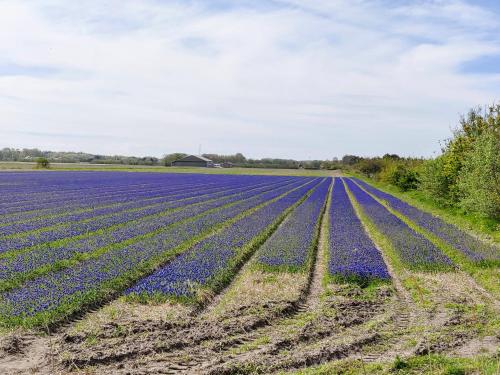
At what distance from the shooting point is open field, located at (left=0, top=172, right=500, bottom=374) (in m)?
7.73

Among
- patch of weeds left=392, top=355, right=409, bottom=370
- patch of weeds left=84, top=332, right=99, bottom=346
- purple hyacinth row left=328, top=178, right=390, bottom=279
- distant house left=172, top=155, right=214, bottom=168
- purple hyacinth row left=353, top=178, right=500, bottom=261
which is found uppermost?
distant house left=172, top=155, right=214, bottom=168

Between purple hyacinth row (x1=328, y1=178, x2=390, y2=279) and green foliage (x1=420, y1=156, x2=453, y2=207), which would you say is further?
green foliage (x1=420, y1=156, x2=453, y2=207)

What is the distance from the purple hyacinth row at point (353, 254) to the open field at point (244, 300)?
0.22 feet

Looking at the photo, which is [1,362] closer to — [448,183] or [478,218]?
[478,218]

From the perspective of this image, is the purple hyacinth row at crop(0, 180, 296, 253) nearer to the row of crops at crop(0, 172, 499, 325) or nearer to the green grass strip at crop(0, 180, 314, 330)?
the row of crops at crop(0, 172, 499, 325)

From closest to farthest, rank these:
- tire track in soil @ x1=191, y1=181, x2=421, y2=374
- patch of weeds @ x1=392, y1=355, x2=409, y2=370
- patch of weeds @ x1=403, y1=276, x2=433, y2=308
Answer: patch of weeds @ x1=392, y1=355, x2=409, y2=370
tire track in soil @ x1=191, y1=181, x2=421, y2=374
patch of weeds @ x1=403, y1=276, x2=433, y2=308

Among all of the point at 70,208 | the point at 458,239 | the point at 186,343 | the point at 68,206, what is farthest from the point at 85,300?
the point at 68,206

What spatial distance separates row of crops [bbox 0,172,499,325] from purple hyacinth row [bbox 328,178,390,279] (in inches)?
1.3

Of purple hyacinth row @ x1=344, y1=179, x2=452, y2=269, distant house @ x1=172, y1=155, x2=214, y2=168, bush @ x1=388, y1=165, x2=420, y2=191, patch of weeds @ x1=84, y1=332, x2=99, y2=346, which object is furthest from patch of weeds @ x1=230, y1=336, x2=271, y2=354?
distant house @ x1=172, y1=155, x2=214, y2=168

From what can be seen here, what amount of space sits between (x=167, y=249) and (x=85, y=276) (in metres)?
4.38

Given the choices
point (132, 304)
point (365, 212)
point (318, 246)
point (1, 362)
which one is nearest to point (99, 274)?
point (132, 304)

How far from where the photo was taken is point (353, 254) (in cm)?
1630

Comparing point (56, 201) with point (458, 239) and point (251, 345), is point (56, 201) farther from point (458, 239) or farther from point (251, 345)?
point (251, 345)

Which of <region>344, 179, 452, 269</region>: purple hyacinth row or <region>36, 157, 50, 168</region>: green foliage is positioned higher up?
<region>36, 157, 50, 168</region>: green foliage
